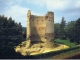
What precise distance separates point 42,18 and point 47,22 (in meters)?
1.39

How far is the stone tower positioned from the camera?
36438mm

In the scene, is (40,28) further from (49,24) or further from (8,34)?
(8,34)

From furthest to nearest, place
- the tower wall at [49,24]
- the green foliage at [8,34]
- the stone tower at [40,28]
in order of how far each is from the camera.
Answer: the tower wall at [49,24] < the stone tower at [40,28] < the green foliage at [8,34]

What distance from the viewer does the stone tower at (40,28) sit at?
3644 centimetres

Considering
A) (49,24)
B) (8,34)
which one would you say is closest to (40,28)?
(49,24)

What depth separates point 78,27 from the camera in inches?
A: 1794

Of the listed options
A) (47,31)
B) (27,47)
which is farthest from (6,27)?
(47,31)

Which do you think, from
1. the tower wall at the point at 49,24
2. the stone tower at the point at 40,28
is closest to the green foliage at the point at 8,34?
the stone tower at the point at 40,28

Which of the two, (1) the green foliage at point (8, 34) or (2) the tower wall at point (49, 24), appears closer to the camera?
(1) the green foliage at point (8, 34)

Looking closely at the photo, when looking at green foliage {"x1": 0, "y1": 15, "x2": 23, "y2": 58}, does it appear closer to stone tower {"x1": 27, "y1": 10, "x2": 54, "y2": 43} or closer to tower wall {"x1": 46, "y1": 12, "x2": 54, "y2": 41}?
stone tower {"x1": 27, "y1": 10, "x2": 54, "y2": 43}

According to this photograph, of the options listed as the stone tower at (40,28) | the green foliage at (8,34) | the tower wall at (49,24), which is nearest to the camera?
the green foliage at (8,34)

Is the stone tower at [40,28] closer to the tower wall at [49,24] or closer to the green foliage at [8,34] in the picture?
the tower wall at [49,24]

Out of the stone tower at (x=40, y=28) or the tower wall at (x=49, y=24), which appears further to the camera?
the tower wall at (x=49, y=24)

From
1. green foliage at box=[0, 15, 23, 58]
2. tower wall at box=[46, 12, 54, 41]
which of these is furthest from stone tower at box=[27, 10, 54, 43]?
green foliage at box=[0, 15, 23, 58]
